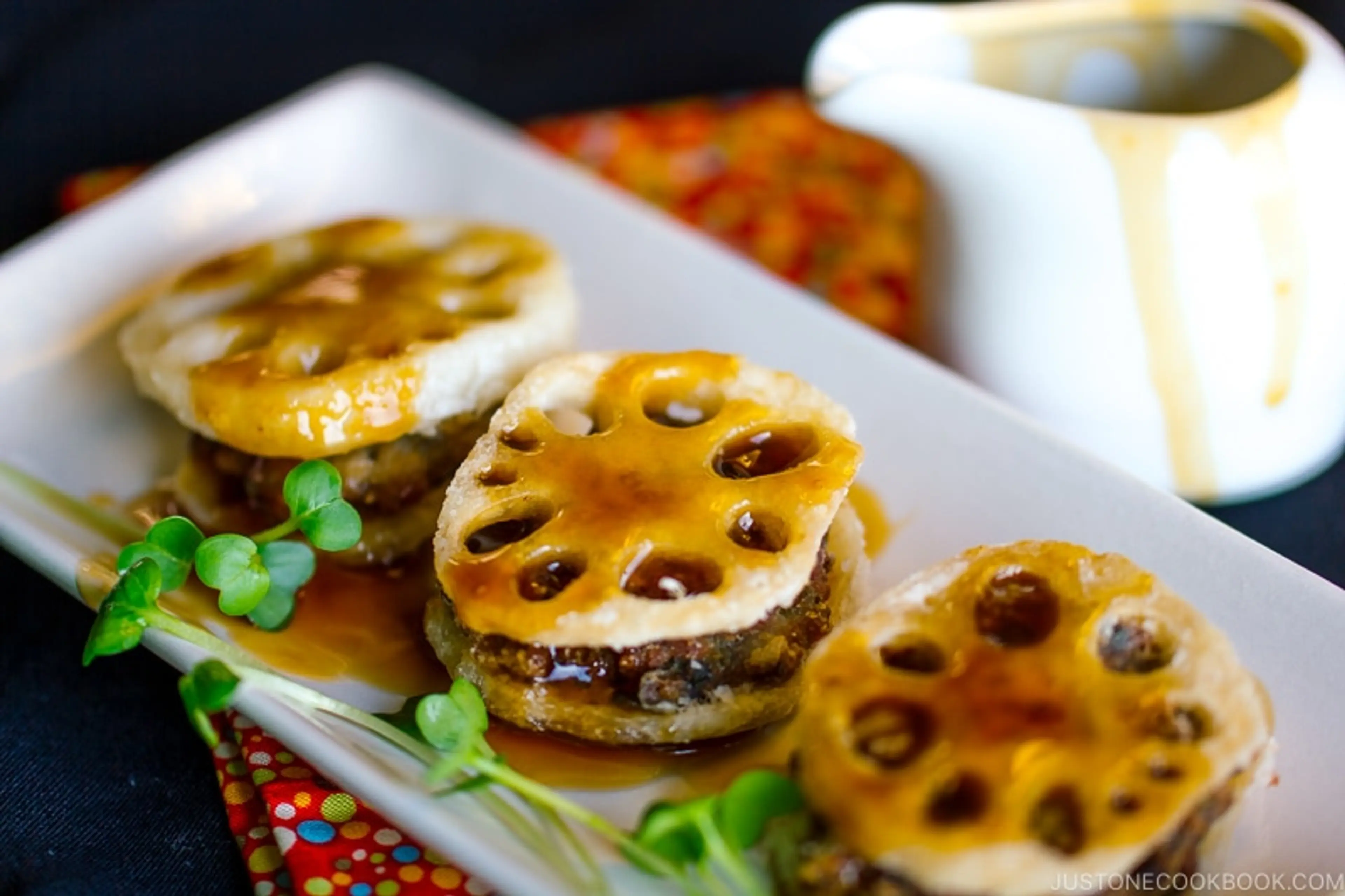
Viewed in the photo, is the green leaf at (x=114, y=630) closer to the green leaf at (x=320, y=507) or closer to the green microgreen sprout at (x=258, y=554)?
the green microgreen sprout at (x=258, y=554)

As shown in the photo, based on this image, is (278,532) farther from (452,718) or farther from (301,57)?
(301,57)

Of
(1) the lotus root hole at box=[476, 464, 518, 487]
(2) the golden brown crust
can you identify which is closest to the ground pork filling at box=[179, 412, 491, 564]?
(1) the lotus root hole at box=[476, 464, 518, 487]

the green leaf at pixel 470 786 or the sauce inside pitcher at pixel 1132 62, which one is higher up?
the sauce inside pitcher at pixel 1132 62

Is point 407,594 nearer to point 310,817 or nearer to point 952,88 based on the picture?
point 310,817

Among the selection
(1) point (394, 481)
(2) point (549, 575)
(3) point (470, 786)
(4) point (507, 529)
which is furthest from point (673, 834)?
(1) point (394, 481)

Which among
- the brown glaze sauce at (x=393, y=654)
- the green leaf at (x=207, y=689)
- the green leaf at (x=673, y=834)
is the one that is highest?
the green leaf at (x=207, y=689)

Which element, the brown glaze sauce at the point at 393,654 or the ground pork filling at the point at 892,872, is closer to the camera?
the ground pork filling at the point at 892,872

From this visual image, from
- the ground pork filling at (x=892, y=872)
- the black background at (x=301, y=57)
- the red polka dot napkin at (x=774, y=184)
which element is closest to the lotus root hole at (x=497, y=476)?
the ground pork filling at (x=892, y=872)
